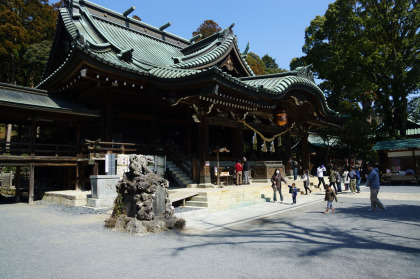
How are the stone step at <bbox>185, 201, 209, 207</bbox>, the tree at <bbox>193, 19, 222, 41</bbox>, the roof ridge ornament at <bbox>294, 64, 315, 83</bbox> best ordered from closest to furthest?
the stone step at <bbox>185, 201, 209, 207</bbox>, the roof ridge ornament at <bbox>294, 64, 315, 83</bbox>, the tree at <bbox>193, 19, 222, 41</bbox>

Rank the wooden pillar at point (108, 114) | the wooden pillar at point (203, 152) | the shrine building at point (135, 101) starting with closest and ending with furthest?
the shrine building at point (135, 101) < the wooden pillar at point (108, 114) < the wooden pillar at point (203, 152)

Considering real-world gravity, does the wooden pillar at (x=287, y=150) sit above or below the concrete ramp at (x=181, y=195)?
above

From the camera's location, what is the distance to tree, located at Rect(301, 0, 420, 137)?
2634cm

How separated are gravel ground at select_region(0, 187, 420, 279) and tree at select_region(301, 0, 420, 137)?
2228cm

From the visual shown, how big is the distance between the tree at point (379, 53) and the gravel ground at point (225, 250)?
877 inches

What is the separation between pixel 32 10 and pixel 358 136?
123 ft

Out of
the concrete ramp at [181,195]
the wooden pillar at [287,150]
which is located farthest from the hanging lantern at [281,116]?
the concrete ramp at [181,195]

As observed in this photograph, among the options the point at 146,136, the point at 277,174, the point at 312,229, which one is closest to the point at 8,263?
the point at 312,229

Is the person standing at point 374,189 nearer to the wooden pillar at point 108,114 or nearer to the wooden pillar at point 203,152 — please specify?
the wooden pillar at point 203,152

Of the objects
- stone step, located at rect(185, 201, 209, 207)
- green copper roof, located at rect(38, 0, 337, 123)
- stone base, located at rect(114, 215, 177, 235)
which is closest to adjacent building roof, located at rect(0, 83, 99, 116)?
green copper roof, located at rect(38, 0, 337, 123)

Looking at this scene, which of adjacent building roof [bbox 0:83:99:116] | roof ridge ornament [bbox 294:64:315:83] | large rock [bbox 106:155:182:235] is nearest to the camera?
large rock [bbox 106:155:182:235]

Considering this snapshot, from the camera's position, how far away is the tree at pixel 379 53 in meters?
26.3

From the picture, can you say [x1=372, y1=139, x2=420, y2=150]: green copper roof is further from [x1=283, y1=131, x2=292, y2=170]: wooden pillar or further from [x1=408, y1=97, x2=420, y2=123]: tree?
[x1=283, y1=131, x2=292, y2=170]: wooden pillar

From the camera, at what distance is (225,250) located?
5605 mm
